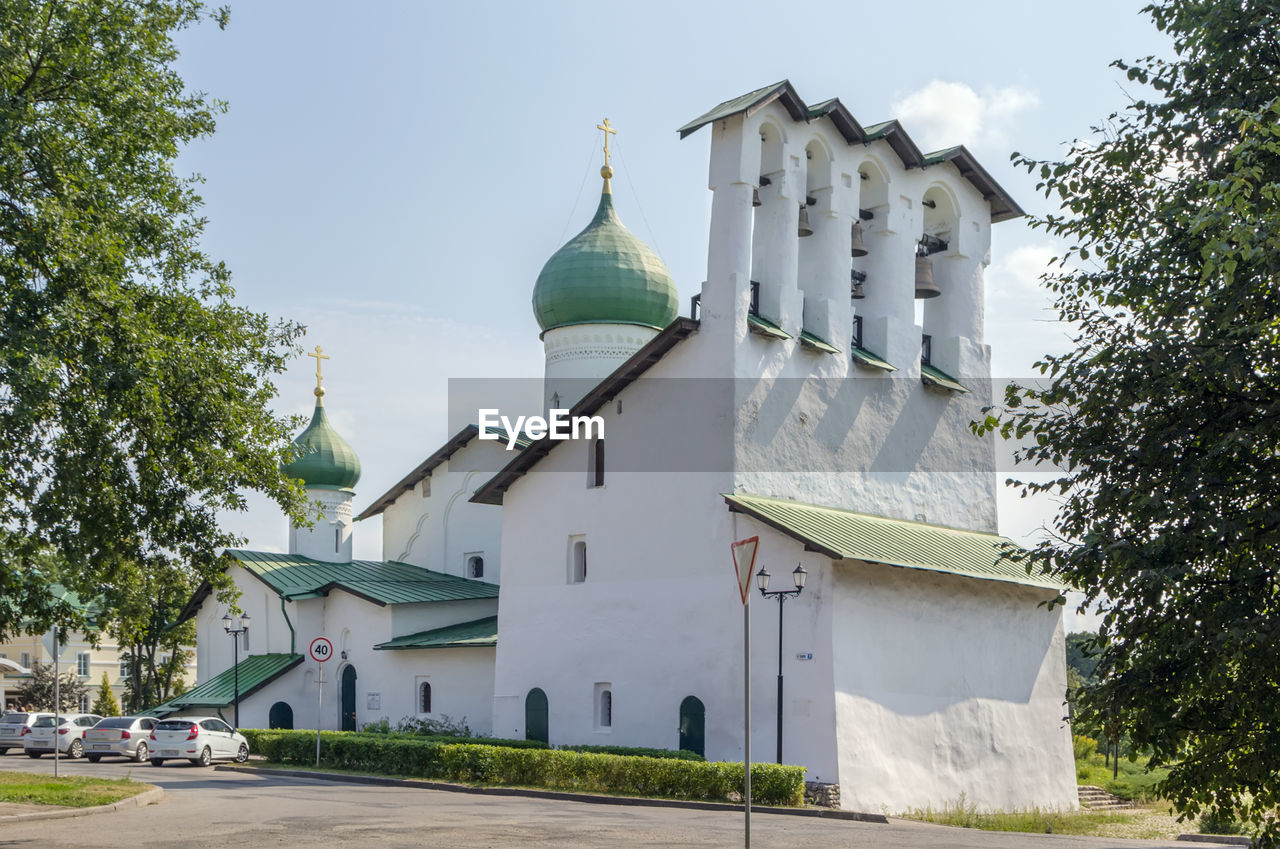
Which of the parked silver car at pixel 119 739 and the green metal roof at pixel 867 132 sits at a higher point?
the green metal roof at pixel 867 132

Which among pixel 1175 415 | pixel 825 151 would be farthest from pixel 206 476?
pixel 825 151

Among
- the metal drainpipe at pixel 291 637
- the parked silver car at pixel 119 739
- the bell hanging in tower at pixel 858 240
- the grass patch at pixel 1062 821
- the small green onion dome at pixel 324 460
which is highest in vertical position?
the bell hanging in tower at pixel 858 240

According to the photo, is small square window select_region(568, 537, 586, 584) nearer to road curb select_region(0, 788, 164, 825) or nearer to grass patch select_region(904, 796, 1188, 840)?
grass patch select_region(904, 796, 1188, 840)

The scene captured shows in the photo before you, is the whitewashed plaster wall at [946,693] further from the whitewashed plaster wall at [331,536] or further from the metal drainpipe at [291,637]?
the whitewashed plaster wall at [331,536]

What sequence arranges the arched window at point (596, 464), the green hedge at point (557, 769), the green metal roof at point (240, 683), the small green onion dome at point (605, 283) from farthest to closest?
1. the green metal roof at point (240, 683)
2. the small green onion dome at point (605, 283)
3. the arched window at point (596, 464)
4. the green hedge at point (557, 769)

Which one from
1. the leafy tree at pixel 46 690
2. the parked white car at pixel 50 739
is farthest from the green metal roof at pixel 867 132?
the leafy tree at pixel 46 690

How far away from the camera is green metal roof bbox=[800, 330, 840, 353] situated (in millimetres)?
26281

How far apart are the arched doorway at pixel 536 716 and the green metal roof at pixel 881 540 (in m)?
6.91

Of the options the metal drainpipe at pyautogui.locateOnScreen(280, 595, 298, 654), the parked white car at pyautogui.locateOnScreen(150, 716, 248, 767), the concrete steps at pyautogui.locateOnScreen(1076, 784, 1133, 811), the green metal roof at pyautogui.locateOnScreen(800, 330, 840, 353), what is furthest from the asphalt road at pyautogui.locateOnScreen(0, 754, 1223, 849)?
the metal drainpipe at pyautogui.locateOnScreen(280, 595, 298, 654)

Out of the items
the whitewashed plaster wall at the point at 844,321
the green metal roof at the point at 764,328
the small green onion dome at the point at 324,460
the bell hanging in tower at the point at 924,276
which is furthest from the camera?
the small green onion dome at the point at 324,460

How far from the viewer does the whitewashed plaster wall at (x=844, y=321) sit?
25672 millimetres

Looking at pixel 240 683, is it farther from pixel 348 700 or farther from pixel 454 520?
pixel 454 520

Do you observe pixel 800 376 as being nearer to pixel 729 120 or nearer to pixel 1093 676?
pixel 729 120

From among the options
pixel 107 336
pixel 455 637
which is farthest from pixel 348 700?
pixel 107 336
